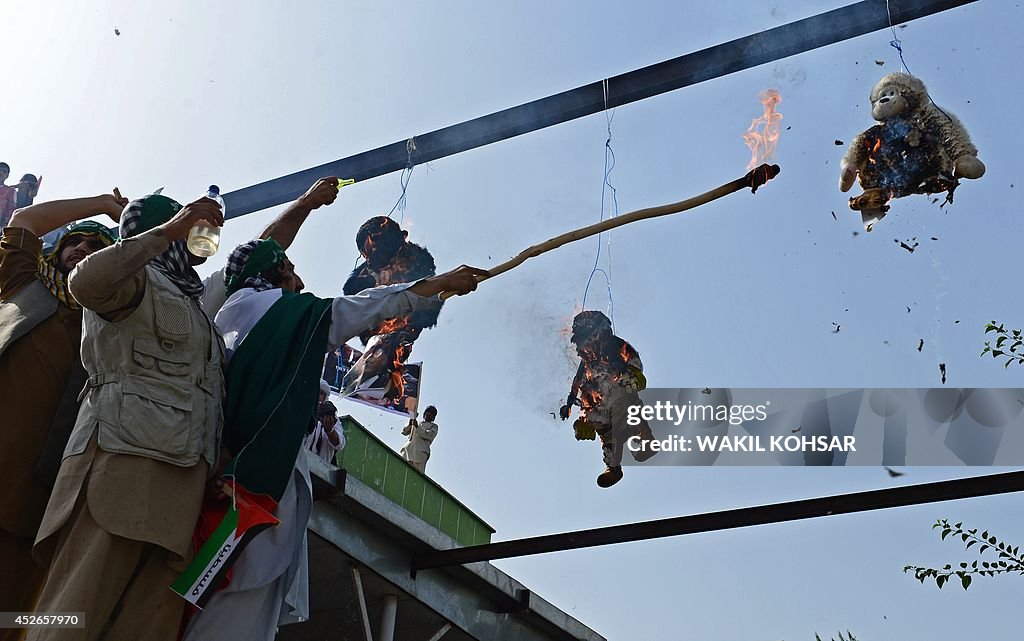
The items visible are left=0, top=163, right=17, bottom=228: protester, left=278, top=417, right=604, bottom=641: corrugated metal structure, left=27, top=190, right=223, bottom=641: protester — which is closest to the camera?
left=27, top=190, right=223, bottom=641: protester

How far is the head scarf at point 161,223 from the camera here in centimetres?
411

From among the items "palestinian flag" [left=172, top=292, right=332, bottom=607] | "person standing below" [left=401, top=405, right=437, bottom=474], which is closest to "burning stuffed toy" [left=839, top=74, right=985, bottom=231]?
"palestinian flag" [left=172, top=292, right=332, bottom=607]

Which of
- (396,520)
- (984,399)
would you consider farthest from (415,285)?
(984,399)

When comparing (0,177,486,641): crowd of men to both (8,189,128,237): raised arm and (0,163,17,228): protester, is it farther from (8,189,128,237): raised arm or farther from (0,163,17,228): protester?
(0,163,17,228): protester

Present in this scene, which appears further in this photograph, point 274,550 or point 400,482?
point 400,482

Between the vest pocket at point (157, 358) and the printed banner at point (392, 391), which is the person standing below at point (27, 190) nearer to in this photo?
the printed banner at point (392, 391)

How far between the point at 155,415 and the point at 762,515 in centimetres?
455

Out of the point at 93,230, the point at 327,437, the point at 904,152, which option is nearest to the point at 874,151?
the point at 904,152

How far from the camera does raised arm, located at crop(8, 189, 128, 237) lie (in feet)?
14.8

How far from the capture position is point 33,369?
414 cm

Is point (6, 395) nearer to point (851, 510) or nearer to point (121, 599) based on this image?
point (121, 599)

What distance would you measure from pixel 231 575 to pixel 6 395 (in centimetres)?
111

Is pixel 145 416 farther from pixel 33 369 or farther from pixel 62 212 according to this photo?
pixel 62 212

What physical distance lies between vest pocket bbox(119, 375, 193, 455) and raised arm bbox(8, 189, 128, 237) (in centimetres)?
112
